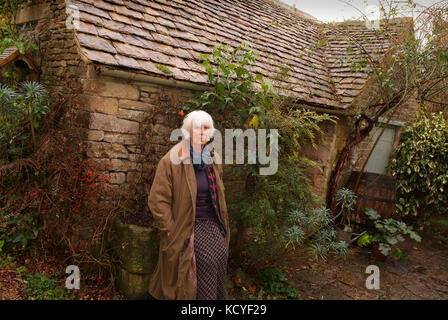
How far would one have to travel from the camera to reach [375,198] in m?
5.84

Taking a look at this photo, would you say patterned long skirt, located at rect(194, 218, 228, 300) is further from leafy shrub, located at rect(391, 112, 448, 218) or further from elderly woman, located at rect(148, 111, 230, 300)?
leafy shrub, located at rect(391, 112, 448, 218)

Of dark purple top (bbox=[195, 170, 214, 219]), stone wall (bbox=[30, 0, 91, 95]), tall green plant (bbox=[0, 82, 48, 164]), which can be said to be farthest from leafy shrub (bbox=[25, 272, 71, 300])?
stone wall (bbox=[30, 0, 91, 95])

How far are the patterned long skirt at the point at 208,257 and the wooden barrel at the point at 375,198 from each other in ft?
12.5

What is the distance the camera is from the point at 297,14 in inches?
384

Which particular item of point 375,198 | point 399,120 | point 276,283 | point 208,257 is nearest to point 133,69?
point 208,257

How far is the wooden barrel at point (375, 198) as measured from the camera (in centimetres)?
575

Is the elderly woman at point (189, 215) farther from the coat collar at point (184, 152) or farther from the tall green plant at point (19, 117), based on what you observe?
the tall green plant at point (19, 117)

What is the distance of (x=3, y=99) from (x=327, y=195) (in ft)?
18.5

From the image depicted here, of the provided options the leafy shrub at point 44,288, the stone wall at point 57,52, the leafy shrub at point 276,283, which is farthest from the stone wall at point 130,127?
the leafy shrub at point 276,283

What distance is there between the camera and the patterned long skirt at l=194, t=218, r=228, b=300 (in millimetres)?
2875

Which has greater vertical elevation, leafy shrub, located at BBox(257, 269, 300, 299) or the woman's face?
the woman's face

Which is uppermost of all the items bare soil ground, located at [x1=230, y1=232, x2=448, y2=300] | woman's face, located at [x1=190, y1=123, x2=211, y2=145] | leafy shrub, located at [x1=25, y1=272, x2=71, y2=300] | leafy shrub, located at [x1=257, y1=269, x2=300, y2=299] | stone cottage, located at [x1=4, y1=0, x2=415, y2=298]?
stone cottage, located at [x1=4, y1=0, x2=415, y2=298]
